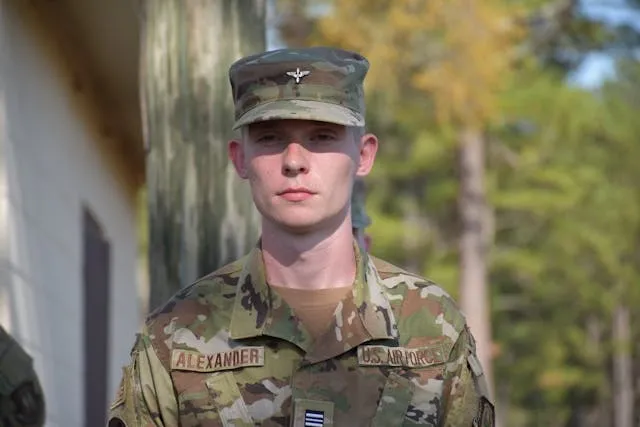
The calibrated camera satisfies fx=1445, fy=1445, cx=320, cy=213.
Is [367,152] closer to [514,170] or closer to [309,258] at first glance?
[309,258]

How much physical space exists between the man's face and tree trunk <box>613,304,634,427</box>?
32.6m

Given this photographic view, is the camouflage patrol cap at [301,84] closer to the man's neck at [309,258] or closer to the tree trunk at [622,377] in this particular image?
the man's neck at [309,258]

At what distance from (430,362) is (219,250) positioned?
171 cm

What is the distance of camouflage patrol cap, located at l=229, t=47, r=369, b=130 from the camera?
3.25 meters

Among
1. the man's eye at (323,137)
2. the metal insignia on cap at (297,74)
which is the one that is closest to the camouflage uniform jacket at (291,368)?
the man's eye at (323,137)

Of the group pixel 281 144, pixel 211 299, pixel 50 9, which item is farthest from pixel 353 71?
pixel 50 9

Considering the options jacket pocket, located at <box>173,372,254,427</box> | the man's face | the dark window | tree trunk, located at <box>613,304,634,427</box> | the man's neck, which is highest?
tree trunk, located at <box>613,304,634,427</box>

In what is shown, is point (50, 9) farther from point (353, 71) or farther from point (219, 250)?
point (353, 71)

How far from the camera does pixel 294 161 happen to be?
317 cm

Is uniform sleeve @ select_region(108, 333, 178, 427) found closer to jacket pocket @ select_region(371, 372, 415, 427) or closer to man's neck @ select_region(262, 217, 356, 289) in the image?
man's neck @ select_region(262, 217, 356, 289)

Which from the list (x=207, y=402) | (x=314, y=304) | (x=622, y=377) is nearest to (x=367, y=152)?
(x=314, y=304)

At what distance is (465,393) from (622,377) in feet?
114

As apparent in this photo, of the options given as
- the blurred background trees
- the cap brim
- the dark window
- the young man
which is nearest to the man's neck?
the young man

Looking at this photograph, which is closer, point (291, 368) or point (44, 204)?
point (291, 368)
